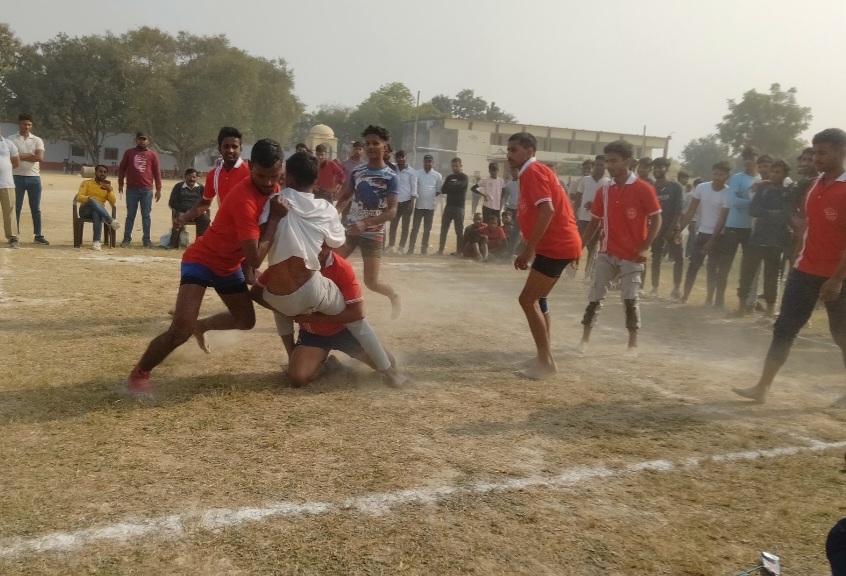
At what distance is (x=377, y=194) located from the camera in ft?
24.6

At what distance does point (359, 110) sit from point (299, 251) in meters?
90.0

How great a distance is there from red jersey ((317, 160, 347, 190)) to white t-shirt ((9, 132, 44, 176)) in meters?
4.79

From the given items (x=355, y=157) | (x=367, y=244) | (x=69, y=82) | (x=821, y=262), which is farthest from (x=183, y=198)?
(x=69, y=82)

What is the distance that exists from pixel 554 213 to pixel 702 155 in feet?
240

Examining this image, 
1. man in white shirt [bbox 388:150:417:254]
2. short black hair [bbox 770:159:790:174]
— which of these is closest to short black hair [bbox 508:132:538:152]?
short black hair [bbox 770:159:790:174]

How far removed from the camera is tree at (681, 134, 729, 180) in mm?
69812

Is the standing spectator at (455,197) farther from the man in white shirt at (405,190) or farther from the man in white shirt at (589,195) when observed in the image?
the man in white shirt at (589,195)

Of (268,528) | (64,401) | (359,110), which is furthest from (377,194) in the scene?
(359,110)

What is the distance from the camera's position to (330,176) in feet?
39.2

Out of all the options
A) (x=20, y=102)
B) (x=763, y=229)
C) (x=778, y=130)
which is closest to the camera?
(x=763, y=229)

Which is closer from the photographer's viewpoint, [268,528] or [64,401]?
[268,528]

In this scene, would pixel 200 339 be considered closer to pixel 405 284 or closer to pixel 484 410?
pixel 484 410

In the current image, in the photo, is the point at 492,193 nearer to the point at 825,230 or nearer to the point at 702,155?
the point at 825,230

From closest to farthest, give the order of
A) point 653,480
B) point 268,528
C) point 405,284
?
point 268,528 < point 653,480 < point 405,284
